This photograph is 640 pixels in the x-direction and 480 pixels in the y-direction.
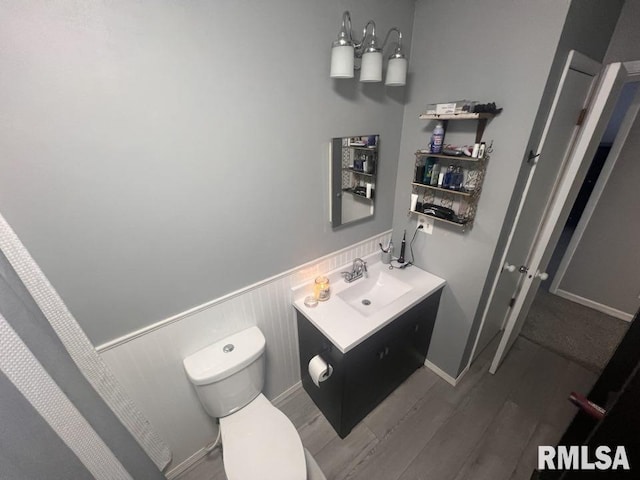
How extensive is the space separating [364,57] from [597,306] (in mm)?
3310

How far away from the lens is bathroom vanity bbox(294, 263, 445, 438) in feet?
4.24

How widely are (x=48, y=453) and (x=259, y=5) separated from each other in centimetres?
151

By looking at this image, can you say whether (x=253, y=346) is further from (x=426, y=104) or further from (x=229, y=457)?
(x=426, y=104)

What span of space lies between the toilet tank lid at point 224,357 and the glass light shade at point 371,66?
139 centimetres

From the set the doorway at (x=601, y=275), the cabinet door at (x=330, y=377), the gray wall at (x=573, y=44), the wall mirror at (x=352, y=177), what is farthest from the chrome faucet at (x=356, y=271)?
the doorway at (x=601, y=275)

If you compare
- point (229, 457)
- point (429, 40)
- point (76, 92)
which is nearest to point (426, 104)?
point (429, 40)

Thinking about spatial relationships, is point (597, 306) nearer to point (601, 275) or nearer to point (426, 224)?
point (601, 275)

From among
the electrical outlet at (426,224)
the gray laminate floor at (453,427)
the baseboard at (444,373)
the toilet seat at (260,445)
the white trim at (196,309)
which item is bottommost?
the gray laminate floor at (453,427)

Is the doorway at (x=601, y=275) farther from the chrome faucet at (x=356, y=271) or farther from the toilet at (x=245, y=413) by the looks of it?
the toilet at (x=245, y=413)

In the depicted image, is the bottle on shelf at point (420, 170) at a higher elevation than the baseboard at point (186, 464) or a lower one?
higher

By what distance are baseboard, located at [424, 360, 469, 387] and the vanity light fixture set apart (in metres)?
1.97

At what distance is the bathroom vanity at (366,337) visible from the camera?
1.29 m

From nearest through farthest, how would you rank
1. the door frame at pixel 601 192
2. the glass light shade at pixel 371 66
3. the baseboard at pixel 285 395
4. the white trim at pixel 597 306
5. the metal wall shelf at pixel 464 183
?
the glass light shade at pixel 371 66 < the metal wall shelf at pixel 464 183 < the baseboard at pixel 285 395 < the door frame at pixel 601 192 < the white trim at pixel 597 306

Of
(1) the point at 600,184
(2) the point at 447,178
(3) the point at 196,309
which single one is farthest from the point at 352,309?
(1) the point at 600,184
